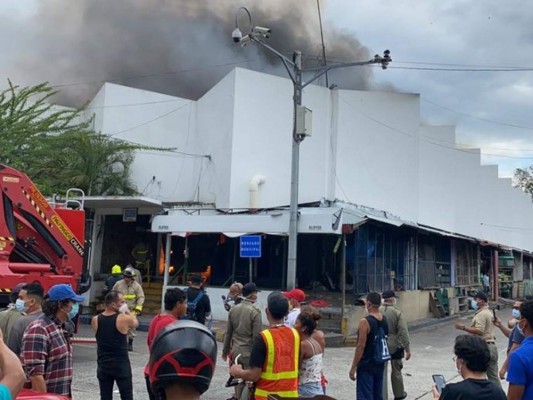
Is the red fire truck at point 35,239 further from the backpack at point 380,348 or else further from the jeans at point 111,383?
the backpack at point 380,348

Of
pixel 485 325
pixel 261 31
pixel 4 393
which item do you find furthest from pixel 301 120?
pixel 4 393

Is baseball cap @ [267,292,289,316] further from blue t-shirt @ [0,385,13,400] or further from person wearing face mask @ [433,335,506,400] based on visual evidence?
blue t-shirt @ [0,385,13,400]

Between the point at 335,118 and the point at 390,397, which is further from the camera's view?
the point at 335,118

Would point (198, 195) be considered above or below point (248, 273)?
above

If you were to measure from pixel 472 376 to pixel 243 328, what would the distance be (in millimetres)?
3771

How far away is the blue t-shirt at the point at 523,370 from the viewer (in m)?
3.36

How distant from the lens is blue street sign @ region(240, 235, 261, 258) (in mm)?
14828

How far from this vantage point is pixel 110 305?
5262mm

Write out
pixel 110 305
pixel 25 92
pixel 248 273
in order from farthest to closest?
pixel 25 92
pixel 248 273
pixel 110 305

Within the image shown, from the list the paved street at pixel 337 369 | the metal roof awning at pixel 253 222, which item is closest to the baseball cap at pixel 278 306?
the paved street at pixel 337 369

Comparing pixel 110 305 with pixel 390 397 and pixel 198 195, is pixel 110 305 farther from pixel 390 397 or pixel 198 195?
pixel 198 195

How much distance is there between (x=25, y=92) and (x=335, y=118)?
11357 millimetres

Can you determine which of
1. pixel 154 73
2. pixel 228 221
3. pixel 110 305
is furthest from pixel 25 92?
pixel 110 305

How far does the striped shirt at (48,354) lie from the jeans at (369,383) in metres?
3.16
